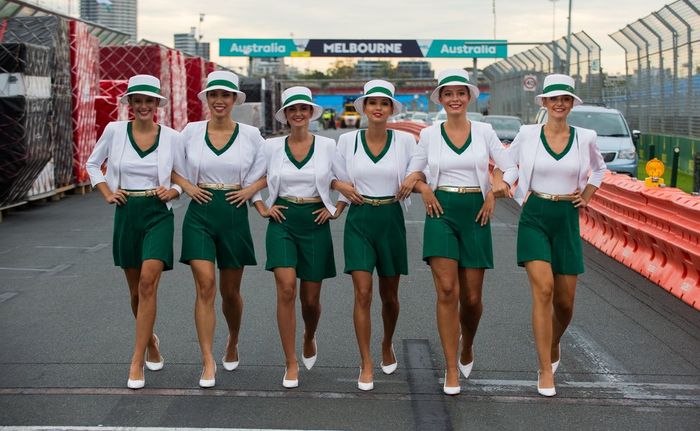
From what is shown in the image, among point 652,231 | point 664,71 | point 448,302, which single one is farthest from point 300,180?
point 664,71

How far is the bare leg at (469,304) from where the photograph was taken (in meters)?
6.68

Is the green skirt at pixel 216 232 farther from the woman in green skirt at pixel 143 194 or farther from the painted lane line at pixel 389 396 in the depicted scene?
the painted lane line at pixel 389 396

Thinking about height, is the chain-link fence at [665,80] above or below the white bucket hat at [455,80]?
above

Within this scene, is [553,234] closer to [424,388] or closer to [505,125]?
[424,388]

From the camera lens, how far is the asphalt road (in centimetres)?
595

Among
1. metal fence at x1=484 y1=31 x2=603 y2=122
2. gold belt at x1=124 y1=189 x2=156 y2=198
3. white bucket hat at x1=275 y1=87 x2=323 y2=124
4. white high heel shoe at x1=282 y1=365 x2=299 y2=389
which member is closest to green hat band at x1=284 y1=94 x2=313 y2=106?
white bucket hat at x1=275 y1=87 x2=323 y2=124

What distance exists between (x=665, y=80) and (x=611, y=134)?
20.8ft

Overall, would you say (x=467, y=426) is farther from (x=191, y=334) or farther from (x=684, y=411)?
(x=191, y=334)

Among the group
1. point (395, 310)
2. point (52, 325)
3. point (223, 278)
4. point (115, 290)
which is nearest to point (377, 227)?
point (395, 310)

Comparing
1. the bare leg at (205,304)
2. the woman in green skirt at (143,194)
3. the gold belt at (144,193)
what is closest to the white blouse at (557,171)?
the bare leg at (205,304)

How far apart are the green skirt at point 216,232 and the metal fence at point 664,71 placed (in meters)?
17.8

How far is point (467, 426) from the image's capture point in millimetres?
5758

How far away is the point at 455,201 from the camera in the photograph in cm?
653

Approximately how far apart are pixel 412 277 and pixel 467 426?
18.4ft
